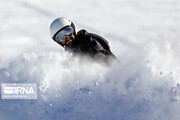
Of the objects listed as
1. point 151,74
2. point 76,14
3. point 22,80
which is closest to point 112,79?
point 151,74

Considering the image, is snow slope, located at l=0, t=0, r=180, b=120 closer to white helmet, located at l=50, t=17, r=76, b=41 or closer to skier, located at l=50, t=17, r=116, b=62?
skier, located at l=50, t=17, r=116, b=62

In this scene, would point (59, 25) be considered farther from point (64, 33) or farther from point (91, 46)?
point (91, 46)

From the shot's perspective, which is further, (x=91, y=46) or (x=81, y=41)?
(x=81, y=41)

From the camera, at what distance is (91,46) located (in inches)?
247

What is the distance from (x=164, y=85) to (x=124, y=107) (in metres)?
0.59

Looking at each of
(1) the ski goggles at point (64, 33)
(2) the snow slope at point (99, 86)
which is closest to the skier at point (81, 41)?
(1) the ski goggles at point (64, 33)

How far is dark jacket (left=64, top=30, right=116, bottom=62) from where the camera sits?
6.18 m

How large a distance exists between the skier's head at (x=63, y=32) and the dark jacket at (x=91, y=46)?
3.9 inches

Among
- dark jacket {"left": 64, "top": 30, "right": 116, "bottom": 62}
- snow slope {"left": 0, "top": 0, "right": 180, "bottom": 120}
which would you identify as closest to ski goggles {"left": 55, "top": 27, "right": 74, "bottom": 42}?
dark jacket {"left": 64, "top": 30, "right": 116, "bottom": 62}

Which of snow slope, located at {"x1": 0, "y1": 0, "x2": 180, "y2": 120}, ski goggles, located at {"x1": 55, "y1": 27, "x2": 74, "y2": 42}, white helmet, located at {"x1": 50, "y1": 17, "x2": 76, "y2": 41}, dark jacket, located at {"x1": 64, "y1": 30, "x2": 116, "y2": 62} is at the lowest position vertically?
snow slope, located at {"x1": 0, "y1": 0, "x2": 180, "y2": 120}

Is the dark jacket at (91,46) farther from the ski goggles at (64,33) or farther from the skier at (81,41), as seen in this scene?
the ski goggles at (64,33)

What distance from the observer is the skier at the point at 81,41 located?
245 inches

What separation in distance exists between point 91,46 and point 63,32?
647mm

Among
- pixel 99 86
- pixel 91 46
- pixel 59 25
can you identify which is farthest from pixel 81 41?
pixel 99 86
